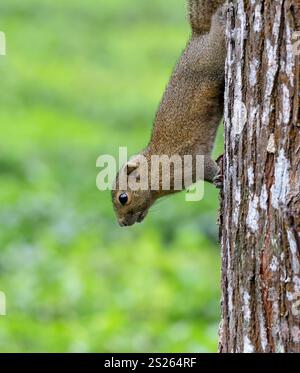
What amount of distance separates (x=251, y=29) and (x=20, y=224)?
504 cm

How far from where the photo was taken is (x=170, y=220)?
8375mm

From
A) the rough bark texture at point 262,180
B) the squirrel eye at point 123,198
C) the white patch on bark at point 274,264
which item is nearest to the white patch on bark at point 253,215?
the rough bark texture at point 262,180

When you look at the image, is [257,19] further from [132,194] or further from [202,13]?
[132,194]

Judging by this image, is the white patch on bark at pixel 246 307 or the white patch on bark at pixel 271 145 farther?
the white patch on bark at pixel 246 307

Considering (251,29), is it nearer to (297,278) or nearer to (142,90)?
(297,278)

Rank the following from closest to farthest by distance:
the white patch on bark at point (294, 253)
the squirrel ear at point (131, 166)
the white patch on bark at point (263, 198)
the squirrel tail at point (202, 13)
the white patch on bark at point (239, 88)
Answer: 1. the white patch on bark at point (294, 253)
2. the white patch on bark at point (263, 198)
3. the white patch on bark at point (239, 88)
4. the squirrel tail at point (202, 13)
5. the squirrel ear at point (131, 166)

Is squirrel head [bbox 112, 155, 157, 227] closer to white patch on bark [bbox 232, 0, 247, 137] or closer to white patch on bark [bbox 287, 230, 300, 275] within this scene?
white patch on bark [bbox 232, 0, 247, 137]

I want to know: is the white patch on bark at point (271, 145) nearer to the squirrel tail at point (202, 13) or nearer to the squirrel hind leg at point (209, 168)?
the squirrel tail at point (202, 13)

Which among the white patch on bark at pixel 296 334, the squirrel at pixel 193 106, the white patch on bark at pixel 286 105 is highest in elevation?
the squirrel at pixel 193 106

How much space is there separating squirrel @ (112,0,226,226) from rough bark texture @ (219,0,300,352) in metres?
0.67

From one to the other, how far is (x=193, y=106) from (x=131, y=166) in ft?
2.15

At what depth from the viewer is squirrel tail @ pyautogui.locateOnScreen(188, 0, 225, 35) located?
13.8 feet

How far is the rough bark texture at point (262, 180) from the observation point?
10.6 feet

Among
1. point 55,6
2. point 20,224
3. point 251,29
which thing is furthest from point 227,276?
point 55,6
